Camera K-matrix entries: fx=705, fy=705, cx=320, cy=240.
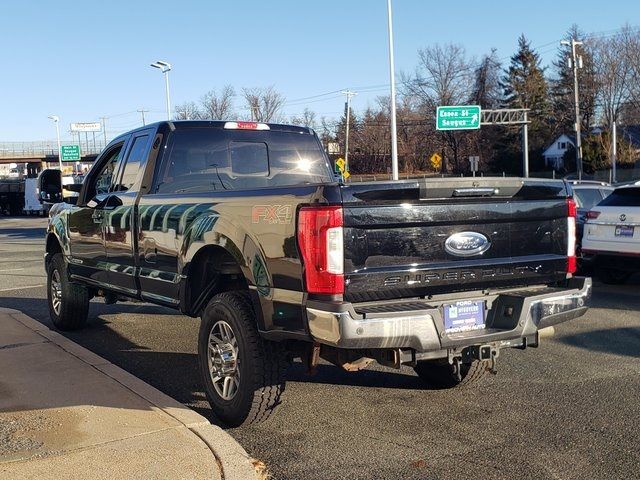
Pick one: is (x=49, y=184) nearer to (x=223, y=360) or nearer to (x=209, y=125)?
(x=209, y=125)

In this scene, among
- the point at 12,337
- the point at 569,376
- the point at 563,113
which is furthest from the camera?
the point at 563,113

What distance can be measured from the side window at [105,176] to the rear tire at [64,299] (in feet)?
3.41

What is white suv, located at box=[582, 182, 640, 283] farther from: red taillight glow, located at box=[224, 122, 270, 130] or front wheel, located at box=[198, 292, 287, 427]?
front wheel, located at box=[198, 292, 287, 427]

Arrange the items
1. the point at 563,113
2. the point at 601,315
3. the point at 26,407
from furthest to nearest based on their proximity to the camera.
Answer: the point at 563,113 < the point at 601,315 < the point at 26,407

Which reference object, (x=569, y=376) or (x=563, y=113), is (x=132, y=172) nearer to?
(x=569, y=376)

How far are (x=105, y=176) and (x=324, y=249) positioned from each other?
4.07 metres

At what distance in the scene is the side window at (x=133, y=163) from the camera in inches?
256

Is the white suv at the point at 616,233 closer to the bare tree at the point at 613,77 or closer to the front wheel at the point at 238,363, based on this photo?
the front wheel at the point at 238,363

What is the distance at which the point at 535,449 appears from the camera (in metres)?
4.47

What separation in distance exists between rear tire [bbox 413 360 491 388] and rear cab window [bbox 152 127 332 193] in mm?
2150

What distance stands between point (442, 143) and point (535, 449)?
272ft

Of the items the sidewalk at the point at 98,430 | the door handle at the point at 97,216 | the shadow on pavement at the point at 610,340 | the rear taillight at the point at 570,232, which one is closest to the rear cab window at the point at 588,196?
the shadow on pavement at the point at 610,340

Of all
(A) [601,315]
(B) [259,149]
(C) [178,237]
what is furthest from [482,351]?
(A) [601,315]

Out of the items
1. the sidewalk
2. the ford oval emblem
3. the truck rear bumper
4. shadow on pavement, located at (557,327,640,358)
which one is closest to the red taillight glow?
the sidewalk
